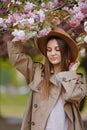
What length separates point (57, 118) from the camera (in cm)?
558

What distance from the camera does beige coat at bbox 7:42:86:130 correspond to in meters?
5.51

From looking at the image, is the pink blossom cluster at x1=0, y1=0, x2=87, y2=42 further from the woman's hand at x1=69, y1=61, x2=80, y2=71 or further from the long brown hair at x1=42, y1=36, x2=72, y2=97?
the woman's hand at x1=69, y1=61, x2=80, y2=71

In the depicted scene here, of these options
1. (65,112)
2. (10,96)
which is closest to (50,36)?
(65,112)

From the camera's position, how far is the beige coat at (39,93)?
551cm

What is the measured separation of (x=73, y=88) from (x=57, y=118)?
1.24 ft

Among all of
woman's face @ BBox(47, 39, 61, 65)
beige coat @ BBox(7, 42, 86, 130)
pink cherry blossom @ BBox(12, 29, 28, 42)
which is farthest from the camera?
woman's face @ BBox(47, 39, 61, 65)

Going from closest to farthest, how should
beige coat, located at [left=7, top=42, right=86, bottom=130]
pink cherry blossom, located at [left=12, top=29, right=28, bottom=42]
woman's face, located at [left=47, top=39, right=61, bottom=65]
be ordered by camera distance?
pink cherry blossom, located at [left=12, top=29, right=28, bottom=42] → beige coat, located at [left=7, top=42, right=86, bottom=130] → woman's face, located at [left=47, top=39, right=61, bottom=65]

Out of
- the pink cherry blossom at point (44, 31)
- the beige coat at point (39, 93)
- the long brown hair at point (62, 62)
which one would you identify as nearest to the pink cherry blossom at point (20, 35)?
the pink cherry blossom at point (44, 31)

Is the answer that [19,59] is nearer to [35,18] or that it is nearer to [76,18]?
[35,18]

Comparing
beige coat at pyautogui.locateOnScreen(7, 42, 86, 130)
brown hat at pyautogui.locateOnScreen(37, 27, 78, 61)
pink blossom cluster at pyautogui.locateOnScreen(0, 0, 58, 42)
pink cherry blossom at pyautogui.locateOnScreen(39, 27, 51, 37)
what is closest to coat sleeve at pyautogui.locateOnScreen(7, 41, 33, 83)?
beige coat at pyautogui.locateOnScreen(7, 42, 86, 130)

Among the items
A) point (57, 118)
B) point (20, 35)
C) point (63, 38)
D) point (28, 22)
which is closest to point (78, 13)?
point (63, 38)

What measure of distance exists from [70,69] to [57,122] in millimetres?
543

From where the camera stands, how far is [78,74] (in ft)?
18.5

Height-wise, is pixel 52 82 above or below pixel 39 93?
above
